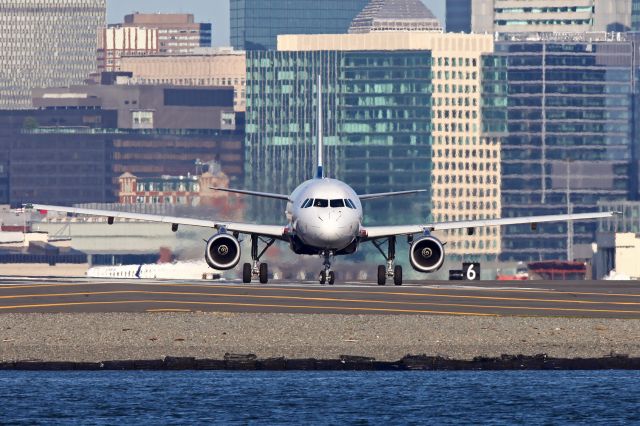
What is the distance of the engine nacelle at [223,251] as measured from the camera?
98188 mm

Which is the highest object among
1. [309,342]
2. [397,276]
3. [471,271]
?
[397,276]

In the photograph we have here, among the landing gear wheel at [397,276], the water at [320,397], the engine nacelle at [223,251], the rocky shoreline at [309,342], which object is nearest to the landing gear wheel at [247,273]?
the engine nacelle at [223,251]

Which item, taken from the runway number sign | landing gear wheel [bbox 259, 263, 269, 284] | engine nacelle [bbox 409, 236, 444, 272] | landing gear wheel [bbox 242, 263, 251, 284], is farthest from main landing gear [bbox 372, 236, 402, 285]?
the runway number sign

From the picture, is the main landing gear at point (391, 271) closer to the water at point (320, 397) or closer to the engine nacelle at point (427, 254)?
the engine nacelle at point (427, 254)

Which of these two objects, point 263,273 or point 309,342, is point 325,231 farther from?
point 309,342

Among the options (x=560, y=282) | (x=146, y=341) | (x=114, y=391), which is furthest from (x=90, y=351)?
(x=560, y=282)

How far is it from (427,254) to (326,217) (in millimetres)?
6220

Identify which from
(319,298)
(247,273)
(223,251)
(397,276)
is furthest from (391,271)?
(319,298)

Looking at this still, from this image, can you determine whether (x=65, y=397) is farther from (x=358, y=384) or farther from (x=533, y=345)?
(x=533, y=345)

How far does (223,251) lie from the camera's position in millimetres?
98438

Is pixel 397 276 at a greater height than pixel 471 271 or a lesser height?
greater

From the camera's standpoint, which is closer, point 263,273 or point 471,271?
point 263,273

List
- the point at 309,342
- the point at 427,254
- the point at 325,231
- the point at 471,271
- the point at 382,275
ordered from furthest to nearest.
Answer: the point at 471,271 < the point at 382,275 < the point at 427,254 < the point at 325,231 < the point at 309,342

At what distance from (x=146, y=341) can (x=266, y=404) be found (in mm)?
11695
